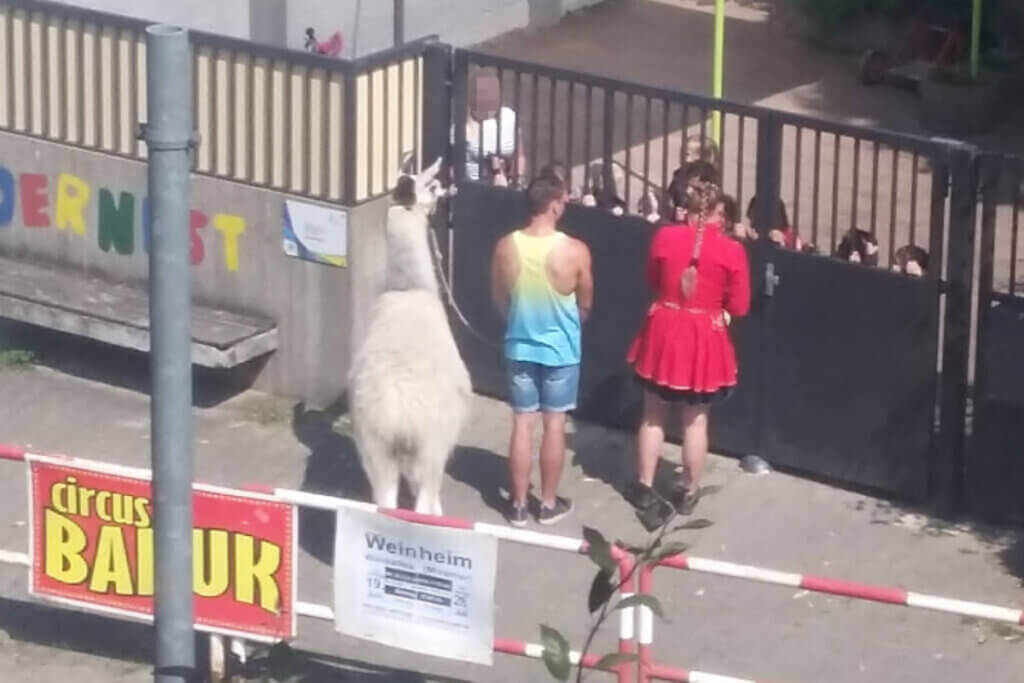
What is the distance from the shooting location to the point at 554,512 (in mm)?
10242

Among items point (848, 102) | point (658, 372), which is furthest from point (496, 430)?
point (848, 102)

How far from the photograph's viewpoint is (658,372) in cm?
999

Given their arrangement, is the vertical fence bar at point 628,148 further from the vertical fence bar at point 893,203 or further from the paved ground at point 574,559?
the vertical fence bar at point 893,203

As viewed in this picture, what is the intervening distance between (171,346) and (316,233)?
5548 millimetres

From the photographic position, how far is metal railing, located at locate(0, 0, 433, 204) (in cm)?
1102

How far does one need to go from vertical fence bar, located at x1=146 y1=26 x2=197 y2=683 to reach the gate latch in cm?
491

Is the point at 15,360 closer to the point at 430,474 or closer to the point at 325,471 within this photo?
the point at 325,471

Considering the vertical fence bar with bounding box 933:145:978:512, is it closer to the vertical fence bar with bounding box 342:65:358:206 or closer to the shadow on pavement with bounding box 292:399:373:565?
the shadow on pavement with bounding box 292:399:373:565

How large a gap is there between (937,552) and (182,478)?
16.2 ft

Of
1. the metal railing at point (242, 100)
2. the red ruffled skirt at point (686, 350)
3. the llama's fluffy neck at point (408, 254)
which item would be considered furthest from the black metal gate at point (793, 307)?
the llama's fluffy neck at point (408, 254)

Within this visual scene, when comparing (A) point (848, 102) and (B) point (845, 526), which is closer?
(B) point (845, 526)

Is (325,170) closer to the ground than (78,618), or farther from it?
farther from it

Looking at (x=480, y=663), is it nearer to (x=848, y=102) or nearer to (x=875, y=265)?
(x=875, y=265)

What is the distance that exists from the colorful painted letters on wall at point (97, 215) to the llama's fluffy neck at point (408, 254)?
1.79 m
